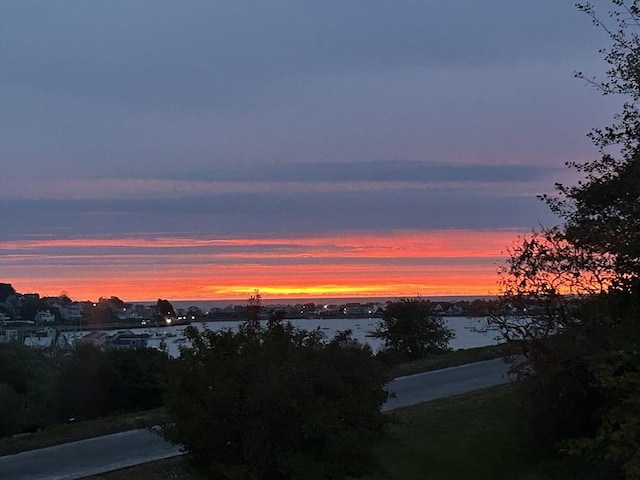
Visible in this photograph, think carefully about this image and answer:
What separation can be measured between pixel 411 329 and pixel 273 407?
23.7 metres

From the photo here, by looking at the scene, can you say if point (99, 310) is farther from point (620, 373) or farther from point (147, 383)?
point (620, 373)

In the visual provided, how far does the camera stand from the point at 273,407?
33.6 feet

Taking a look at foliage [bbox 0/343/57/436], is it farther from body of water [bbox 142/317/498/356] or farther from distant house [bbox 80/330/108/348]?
body of water [bbox 142/317/498/356]

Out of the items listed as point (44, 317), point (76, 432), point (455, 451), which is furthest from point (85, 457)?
point (44, 317)

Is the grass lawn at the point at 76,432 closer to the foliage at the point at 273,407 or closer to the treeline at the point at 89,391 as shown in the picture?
the treeline at the point at 89,391

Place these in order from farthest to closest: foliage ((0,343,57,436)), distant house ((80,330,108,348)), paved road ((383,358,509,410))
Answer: distant house ((80,330,108,348)) < foliage ((0,343,57,436)) < paved road ((383,358,509,410))

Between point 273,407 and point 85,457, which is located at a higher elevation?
point 273,407

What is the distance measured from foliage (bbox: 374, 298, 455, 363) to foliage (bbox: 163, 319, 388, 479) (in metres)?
22.3

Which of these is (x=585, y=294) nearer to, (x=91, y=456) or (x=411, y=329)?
(x=91, y=456)

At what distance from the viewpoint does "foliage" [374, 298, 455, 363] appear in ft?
109

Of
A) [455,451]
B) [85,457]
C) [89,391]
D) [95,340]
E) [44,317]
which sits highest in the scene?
[44,317]

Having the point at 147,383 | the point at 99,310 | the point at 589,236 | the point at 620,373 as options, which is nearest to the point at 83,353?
the point at 147,383

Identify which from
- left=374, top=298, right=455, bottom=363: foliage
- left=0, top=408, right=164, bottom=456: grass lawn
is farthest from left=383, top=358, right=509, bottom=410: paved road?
left=374, top=298, right=455, bottom=363: foliage

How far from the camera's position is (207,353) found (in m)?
10.8
